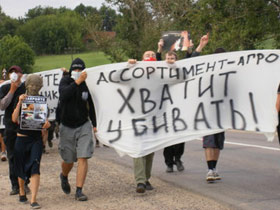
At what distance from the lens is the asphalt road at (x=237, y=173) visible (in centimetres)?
771

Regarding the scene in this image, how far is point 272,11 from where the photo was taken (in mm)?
22969

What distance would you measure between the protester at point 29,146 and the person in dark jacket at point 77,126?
38 cm

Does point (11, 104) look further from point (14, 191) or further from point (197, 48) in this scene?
point (197, 48)

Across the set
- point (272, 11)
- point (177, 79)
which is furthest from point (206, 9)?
point (177, 79)

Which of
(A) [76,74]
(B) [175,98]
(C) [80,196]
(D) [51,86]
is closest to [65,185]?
(C) [80,196]

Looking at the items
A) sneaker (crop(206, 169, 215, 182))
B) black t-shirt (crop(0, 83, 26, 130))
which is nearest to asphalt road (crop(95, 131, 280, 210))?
sneaker (crop(206, 169, 215, 182))

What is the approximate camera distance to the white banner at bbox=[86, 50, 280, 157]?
7.76 meters

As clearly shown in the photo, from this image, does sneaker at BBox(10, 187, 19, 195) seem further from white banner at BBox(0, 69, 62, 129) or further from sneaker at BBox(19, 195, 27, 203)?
white banner at BBox(0, 69, 62, 129)

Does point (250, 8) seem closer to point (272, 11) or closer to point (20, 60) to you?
point (272, 11)

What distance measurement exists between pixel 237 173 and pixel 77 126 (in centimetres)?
324

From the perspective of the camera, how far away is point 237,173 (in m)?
9.79

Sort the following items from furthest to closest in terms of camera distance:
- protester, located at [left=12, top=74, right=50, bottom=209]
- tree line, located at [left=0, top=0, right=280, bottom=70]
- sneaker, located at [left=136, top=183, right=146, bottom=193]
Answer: tree line, located at [left=0, top=0, right=280, bottom=70], sneaker, located at [left=136, top=183, right=146, bottom=193], protester, located at [left=12, top=74, right=50, bottom=209]

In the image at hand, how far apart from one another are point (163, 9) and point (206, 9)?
348 inches

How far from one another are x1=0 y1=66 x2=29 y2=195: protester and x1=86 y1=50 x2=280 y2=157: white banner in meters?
0.95
